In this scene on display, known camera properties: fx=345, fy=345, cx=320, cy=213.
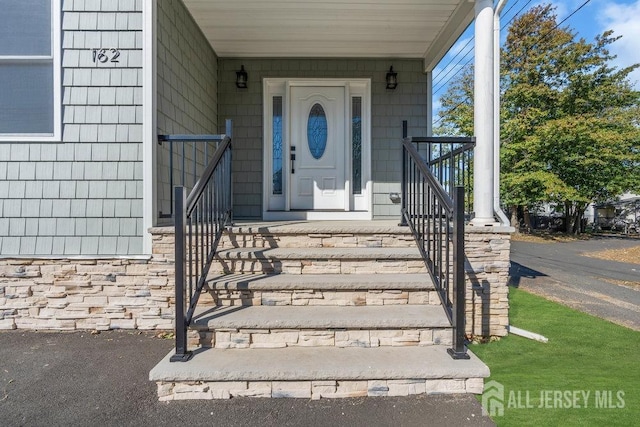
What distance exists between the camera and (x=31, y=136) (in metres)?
2.96

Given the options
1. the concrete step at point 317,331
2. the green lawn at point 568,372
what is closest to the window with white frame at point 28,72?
the concrete step at point 317,331

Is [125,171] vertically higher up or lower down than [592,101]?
lower down

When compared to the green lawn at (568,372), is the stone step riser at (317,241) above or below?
above

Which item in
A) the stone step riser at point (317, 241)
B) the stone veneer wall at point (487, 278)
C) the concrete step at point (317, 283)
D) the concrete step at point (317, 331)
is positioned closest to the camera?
the concrete step at point (317, 331)

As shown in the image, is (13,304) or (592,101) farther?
(592,101)

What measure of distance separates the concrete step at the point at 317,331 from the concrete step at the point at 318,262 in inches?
21.4

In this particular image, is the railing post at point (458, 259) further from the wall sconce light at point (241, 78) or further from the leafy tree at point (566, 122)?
the leafy tree at point (566, 122)

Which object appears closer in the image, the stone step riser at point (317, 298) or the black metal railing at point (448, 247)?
the black metal railing at point (448, 247)

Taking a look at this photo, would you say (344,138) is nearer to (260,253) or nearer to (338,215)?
(338,215)

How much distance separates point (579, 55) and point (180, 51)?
1538cm

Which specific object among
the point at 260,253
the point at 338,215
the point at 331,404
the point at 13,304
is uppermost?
the point at 338,215

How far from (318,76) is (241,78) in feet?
3.41

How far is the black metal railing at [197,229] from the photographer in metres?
2.04

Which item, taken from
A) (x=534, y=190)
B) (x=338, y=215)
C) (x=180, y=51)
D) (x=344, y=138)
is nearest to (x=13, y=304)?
(x=180, y=51)
